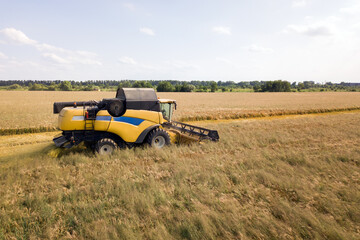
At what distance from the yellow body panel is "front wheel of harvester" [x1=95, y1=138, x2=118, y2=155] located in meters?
0.38

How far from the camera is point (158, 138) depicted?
8.71m

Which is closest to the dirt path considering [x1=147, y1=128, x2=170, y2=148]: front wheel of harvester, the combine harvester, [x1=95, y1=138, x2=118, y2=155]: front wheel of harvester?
the combine harvester

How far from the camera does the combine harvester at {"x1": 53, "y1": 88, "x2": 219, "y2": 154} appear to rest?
24.6ft

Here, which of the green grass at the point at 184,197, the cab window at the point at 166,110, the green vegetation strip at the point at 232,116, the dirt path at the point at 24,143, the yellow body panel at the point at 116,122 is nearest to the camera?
the green grass at the point at 184,197

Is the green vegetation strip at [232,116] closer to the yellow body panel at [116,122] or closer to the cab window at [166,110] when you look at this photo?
the yellow body panel at [116,122]

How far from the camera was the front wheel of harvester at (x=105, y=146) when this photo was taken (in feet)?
25.0

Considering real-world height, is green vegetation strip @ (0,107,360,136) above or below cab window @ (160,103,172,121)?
below

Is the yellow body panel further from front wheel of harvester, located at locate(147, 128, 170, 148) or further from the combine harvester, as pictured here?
front wheel of harvester, located at locate(147, 128, 170, 148)

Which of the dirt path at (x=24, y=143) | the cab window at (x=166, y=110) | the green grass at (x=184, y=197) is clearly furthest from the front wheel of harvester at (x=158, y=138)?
the dirt path at (x=24, y=143)

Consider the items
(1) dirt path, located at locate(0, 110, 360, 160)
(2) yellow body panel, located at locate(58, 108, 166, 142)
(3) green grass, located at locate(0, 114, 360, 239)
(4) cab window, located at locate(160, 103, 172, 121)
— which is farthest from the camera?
(4) cab window, located at locate(160, 103, 172, 121)

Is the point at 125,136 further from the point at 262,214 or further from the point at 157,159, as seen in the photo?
the point at 262,214

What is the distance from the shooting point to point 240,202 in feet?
14.6

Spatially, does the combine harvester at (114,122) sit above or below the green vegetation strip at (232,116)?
above

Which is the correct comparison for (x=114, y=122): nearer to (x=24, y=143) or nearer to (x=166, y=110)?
(x=166, y=110)
